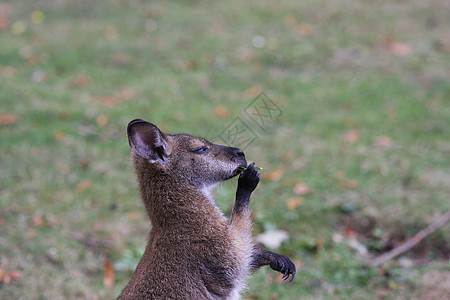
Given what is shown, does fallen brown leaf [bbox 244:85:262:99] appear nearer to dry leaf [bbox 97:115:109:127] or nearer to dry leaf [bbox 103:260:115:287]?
dry leaf [bbox 97:115:109:127]

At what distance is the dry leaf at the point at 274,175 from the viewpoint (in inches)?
219

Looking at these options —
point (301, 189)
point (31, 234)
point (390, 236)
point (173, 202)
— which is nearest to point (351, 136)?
point (301, 189)

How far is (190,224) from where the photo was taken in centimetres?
274

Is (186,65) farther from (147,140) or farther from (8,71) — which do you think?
(147,140)

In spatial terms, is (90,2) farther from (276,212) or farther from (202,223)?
(202,223)

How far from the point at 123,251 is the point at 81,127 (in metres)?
2.53

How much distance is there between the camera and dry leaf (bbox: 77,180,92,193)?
5.35m

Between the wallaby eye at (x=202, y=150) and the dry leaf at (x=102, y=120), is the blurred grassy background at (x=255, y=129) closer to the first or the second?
the dry leaf at (x=102, y=120)

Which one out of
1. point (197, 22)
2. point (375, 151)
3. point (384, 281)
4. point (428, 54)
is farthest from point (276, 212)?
point (197, 22)

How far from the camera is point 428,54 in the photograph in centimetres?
826

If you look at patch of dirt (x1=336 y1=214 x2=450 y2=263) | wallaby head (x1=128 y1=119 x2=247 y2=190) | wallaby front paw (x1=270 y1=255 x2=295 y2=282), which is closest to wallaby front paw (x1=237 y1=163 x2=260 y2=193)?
wallaby head (x1=128 y1=119 x2=247 y2=190)

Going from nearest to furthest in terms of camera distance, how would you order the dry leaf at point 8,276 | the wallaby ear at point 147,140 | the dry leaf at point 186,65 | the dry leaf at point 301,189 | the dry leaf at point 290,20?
the wallaby ear at point 147,140 < the dry leaf at point 8,276 < the dry leaf at point 301,189 < the dry leaf at point 186,65 < the dry leaf at point 290,20

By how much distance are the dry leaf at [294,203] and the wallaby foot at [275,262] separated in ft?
7.24

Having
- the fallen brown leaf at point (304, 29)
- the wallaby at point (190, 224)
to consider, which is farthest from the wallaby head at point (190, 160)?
the fallen brown leaf at point (304, 29)
